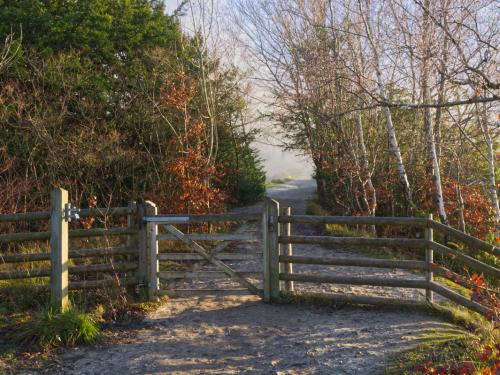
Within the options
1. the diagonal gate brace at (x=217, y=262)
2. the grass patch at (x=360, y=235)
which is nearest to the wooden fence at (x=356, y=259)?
the diagonal gate brace at (x=217, y=262)

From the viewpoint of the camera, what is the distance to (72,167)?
14172 millimetres

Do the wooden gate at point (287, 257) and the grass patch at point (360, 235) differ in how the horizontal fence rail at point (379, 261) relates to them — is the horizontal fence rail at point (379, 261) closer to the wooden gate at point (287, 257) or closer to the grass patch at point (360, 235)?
the wooden gate at point (287, 257)

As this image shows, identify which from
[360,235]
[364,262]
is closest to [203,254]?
[364,262]

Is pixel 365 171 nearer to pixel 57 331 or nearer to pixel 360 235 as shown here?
pixel 360 235

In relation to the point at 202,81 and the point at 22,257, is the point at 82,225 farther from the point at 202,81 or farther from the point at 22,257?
the point at 22,257

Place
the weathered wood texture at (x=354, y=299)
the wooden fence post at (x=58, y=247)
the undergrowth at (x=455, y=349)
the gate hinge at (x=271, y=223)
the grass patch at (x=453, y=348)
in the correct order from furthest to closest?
the gate hinge at (x=271, y=223), the weathered wood texture at (x=354, y=299), the wooden fence post at (x=58, y=247), the grass patch at (x=453, y=348), the undergrowth at (x=455, y=349)

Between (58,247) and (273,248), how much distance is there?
3.03 metres

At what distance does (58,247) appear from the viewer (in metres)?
6.80

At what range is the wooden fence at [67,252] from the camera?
677cm

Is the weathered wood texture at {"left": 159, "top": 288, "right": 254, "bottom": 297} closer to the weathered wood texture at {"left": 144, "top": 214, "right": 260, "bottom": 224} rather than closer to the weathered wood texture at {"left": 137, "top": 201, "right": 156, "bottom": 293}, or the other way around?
the weathered wood texture at {"left": 137, "top": 201, "right": 156, "bottom": 293}

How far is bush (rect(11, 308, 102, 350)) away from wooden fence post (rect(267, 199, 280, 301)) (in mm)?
2632

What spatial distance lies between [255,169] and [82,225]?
12.3 m

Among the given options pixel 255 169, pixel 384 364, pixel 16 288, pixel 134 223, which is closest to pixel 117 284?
pixel 134 223

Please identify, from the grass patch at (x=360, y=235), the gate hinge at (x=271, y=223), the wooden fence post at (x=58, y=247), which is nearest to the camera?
the wooden fence post at (x=58, y=247)
